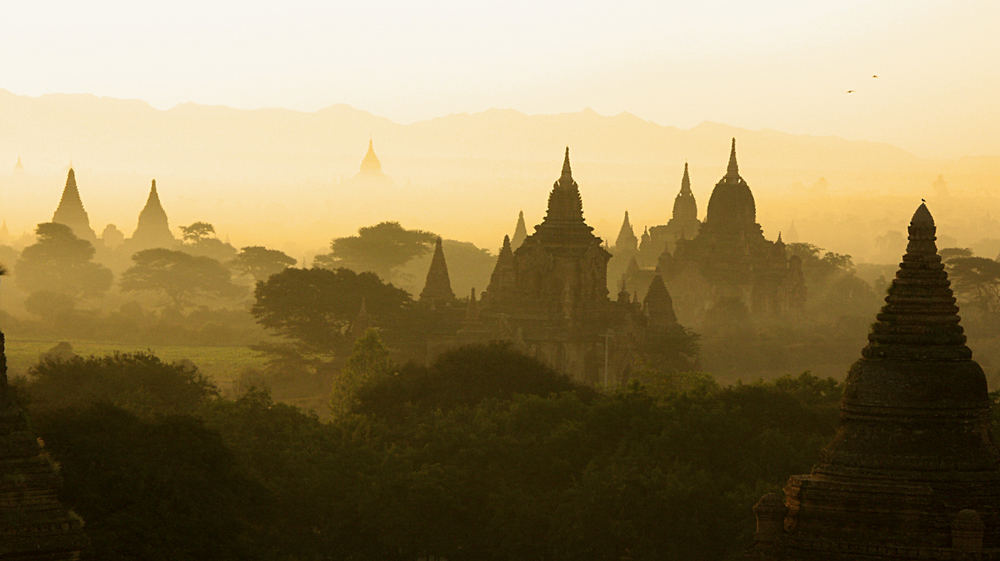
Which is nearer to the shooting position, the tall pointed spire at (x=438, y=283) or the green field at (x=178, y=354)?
the tall pointed spire at (x=438, y=283)

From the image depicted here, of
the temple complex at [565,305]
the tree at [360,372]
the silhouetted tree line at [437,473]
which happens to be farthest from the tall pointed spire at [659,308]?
the silhouetted tree line at [437,473]

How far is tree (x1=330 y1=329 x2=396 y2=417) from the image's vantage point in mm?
83875

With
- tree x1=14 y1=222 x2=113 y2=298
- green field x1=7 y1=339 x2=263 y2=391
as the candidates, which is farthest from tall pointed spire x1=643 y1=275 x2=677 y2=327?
tree x1=14 y1=222 x2=113 y2=298

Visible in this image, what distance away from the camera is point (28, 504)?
2798 cm

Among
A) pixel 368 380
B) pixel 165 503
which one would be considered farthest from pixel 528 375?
pixel 165 503

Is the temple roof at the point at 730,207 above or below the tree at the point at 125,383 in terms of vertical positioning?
above

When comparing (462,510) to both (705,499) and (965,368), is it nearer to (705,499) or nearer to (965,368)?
(705,499)

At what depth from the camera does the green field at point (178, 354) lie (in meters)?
128

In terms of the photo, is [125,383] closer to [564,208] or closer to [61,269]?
[564,208]

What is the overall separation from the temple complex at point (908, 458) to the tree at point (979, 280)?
143197mm

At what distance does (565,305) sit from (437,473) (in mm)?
59296

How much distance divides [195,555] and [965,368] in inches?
606

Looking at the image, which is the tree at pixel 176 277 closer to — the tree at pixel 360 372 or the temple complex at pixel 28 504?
A: the tree at pixel 360 372

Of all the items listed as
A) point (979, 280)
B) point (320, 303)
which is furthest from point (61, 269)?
point (320, 303)
